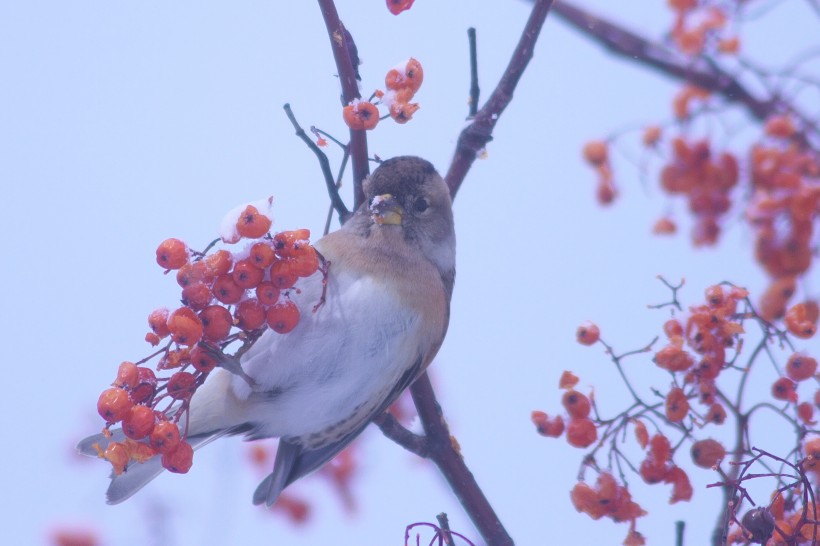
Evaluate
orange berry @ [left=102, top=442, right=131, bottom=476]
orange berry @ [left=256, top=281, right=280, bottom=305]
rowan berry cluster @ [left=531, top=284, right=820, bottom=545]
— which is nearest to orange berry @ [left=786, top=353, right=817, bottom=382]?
rowan berry cluster @ [left=531, top=284, right=820, bottom=545]

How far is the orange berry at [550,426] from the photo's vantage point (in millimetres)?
1585

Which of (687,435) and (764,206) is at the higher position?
(764,206)

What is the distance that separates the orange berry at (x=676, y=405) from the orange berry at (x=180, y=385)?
2.53 ft

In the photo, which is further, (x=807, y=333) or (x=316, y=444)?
(x=316, y=444)

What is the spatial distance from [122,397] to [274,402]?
0.55 m

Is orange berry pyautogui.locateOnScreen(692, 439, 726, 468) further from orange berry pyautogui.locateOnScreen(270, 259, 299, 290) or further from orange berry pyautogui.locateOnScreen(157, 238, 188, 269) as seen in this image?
orange berry pyautogui.locateOnScreen(157, 238, 188, 269)

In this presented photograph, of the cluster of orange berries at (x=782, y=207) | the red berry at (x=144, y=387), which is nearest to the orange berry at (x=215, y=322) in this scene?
the red berry at (x=144, y=387)

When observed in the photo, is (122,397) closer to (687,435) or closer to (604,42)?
(604,42)

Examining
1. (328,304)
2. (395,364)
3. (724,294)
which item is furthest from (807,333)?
(328,304)

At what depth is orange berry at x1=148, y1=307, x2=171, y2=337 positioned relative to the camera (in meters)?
1.24

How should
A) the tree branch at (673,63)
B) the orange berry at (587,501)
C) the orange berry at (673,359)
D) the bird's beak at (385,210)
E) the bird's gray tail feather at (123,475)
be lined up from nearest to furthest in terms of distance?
1. the tree branch at (673,63)
2. the orange berry at (673,359)
3. the orange berry at (587,501)
4. the bird's gray tail feather at (123,475)
5. the bird's beak at (385,210)

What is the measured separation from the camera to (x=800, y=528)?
1177mm

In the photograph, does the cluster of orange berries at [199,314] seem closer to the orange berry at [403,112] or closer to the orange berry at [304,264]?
the orange berry at [304,264]

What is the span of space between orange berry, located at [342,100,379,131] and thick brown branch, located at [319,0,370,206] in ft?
A: 0.21
